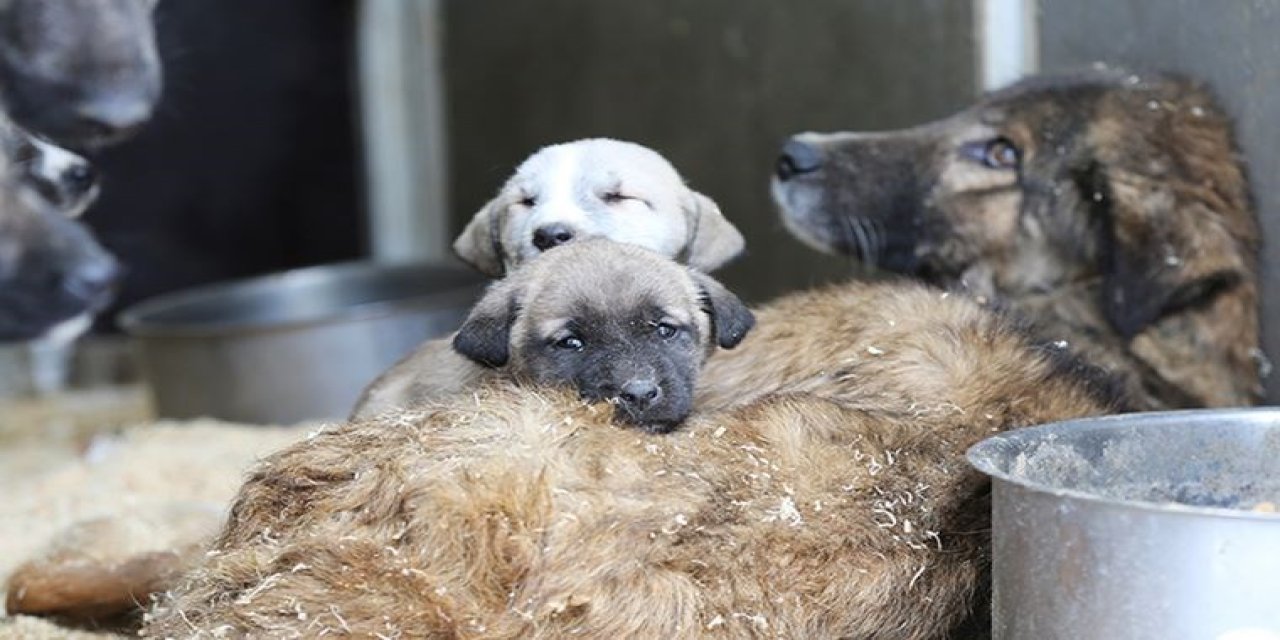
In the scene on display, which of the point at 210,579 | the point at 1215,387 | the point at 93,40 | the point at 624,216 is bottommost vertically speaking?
the point at 1215,387

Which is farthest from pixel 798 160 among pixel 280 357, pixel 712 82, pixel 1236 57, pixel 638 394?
pixel 280 357

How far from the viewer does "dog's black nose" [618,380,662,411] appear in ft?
9.78

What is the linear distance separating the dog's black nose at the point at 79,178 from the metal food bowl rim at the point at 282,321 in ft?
3.75

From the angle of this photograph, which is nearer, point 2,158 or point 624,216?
point 624,216

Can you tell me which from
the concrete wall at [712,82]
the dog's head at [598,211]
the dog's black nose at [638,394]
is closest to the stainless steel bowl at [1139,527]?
the dog's black nose at [638,394]

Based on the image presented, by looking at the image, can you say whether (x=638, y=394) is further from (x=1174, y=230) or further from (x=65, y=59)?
(x=65, y=59)

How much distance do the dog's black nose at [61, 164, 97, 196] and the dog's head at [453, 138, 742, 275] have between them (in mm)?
1238

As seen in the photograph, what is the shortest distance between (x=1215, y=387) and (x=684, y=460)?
71.0 inches

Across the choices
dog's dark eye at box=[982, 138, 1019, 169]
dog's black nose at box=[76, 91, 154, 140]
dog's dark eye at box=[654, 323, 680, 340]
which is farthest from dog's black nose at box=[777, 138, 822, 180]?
dog's black nose at box=[76, 91, 154, 140]

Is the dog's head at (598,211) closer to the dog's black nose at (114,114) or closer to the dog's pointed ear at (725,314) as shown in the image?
the dog's pointed ear at (725,314)

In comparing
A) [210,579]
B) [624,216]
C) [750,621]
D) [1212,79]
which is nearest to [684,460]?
[750,621]

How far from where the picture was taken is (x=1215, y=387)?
13.3 ft

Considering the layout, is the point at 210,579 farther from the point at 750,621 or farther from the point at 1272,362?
the point at 1272,362

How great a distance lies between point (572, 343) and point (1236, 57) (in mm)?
1945
